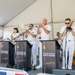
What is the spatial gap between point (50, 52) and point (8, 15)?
16.3 feet

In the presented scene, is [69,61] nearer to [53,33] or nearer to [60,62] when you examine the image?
[60,62]

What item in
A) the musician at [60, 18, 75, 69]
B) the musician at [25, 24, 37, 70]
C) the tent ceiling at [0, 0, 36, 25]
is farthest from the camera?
the tent ceiling at [0, 0, 36, 25]

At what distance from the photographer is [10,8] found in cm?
787

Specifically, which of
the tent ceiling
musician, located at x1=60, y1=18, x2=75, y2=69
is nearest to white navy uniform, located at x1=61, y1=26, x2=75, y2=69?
musician, located at x1=60, y1=18, x2=75, y2=69

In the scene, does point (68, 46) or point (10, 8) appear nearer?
point (68, 46)

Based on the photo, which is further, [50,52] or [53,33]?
[53,33]

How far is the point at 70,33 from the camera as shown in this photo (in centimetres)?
418

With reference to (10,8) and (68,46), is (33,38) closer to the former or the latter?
(68,46)

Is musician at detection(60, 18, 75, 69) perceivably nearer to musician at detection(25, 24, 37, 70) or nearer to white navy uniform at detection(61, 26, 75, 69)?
white navy uniform at detection(61, 26, 75, 69)

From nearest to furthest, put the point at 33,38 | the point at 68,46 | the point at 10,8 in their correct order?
the point at 68,46, the point at 33,38, the point at 10,8

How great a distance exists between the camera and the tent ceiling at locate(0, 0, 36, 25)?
740cm

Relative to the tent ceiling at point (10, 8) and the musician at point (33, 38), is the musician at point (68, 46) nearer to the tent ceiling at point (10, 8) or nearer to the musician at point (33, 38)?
the musician at point (33, 38)

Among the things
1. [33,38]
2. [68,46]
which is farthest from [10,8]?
[68,46]

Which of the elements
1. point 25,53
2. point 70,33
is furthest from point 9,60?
point 70,33
